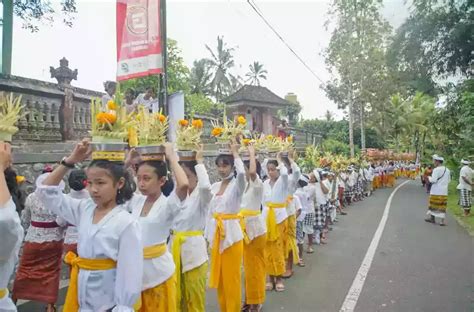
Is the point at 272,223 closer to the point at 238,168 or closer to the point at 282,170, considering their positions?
the point at 282,170

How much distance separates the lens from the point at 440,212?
12844mm

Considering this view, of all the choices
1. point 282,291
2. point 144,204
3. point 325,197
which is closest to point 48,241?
point 144,204

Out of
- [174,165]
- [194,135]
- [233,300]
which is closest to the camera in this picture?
[174,165]

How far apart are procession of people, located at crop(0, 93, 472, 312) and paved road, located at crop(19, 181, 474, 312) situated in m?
0.53

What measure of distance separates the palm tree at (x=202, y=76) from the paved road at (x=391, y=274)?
34.1 m

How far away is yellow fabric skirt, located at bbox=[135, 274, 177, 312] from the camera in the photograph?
3238 millimetres

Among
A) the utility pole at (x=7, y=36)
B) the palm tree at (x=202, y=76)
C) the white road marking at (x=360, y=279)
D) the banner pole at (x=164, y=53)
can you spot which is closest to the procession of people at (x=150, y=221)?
the white road marking at (x=360, y=279)

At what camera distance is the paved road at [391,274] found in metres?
5.72

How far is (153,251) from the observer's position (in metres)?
3.29

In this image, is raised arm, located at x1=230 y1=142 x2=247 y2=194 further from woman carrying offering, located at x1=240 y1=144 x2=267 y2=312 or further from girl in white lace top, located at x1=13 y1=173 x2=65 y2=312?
girl in white lace top, located at x1=13 y1=173 x2=65 y2=312

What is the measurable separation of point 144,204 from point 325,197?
7192 millimetres

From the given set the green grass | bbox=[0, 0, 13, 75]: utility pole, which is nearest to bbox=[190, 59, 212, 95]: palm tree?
the green grass

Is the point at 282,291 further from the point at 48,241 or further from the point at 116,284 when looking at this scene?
the point at 116,284

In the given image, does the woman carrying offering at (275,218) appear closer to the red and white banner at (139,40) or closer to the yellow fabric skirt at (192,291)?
the yellow fabric skirt at (192,291)
